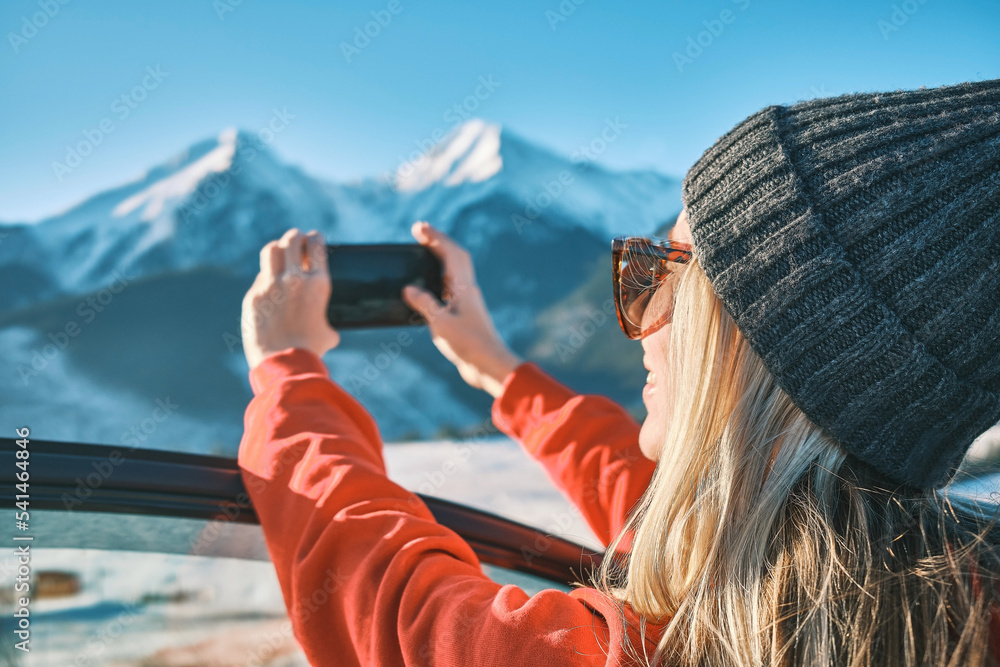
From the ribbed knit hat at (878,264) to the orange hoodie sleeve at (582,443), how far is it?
0.46 metres

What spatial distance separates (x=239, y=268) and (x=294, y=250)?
768mm

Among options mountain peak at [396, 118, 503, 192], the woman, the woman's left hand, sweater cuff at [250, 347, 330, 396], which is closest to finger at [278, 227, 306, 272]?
the woman's left hand

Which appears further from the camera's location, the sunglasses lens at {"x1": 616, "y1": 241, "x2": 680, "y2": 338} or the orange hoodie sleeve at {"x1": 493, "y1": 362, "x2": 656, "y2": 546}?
→ the orange hoodie sleeve at {"x1": 493, "y1": 362, "x2": 656, "y2": 546}

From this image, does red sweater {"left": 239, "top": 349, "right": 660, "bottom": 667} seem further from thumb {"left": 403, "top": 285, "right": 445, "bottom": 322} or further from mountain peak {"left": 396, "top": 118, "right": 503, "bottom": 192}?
mountain peak {"left": 396, "top": 118, "right": 503, "bottom": 192}

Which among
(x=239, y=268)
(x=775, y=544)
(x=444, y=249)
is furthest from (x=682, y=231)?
(x=239, y=268)

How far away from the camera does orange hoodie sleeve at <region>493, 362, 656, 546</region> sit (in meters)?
1.02

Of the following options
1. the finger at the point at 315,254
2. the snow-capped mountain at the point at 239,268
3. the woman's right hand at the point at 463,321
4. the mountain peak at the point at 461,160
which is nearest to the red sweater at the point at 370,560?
the finger at the point at 315,254

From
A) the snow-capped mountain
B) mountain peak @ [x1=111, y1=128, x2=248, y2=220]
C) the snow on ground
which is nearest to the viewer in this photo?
the snow on ground

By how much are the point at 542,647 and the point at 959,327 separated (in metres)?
0.45

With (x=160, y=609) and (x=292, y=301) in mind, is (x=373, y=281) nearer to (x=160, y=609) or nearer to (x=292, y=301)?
(x=292, y=301)

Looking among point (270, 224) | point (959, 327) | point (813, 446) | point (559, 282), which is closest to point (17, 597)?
point (813, 446)

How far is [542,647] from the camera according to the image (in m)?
0.55

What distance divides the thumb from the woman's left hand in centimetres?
12

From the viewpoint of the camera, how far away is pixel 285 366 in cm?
91
